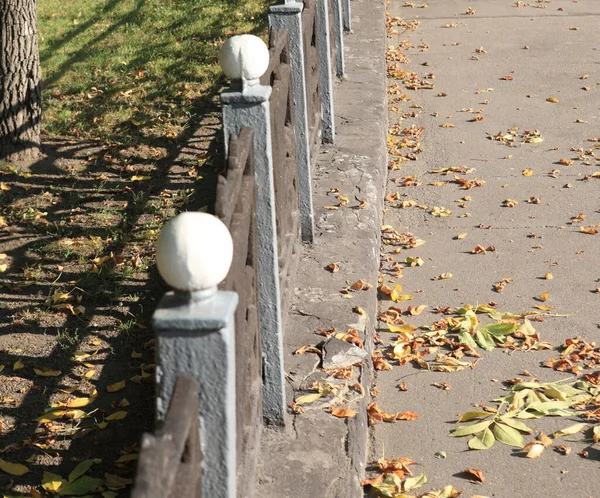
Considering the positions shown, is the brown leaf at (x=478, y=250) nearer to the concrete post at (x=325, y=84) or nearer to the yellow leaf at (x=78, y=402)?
the concrete post at (x=325, y=84)

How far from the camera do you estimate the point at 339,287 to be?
456 centimetres

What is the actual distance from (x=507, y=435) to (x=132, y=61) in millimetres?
6743

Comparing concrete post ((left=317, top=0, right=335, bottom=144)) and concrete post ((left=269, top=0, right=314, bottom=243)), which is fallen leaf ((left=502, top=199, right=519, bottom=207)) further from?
concrete post ((left=269, top=0, right=314, bottom=243))

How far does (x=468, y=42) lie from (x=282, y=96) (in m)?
6.63

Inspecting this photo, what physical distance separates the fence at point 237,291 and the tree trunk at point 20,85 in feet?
8.58

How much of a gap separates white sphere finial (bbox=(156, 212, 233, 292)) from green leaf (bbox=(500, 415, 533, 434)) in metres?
2.25

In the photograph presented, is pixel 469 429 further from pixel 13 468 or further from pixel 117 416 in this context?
pixel 13 468

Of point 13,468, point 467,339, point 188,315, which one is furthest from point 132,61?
point 188,315

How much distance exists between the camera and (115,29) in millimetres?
10594

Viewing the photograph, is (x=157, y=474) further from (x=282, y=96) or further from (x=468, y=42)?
(x=468, y=42)

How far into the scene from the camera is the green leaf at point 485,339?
4.52m

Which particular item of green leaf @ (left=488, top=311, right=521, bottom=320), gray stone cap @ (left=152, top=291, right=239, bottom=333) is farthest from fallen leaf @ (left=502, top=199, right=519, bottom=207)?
gray stone cap @ (left=152, top=291, right=239, bottom=333)

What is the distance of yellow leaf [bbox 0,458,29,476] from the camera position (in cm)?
366

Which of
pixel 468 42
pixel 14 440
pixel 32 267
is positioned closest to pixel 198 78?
pixel 468 42
